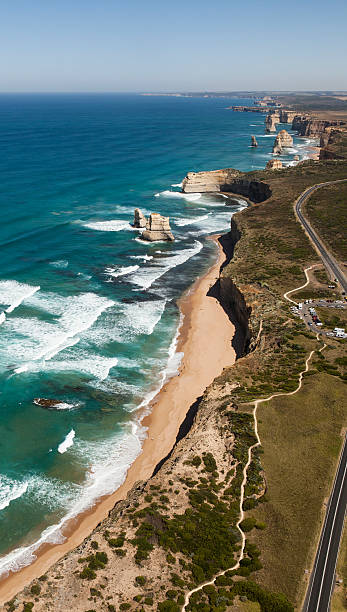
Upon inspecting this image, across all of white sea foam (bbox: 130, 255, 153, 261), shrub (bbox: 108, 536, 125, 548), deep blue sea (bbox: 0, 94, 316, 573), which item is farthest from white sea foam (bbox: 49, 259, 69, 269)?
shrub (bbox: 108, 536, 125, 548)

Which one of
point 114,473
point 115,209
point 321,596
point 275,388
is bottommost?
point 114,473

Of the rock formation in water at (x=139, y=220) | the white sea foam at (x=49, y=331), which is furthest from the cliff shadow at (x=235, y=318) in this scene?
the rock formation in water at (x=139, y=220)

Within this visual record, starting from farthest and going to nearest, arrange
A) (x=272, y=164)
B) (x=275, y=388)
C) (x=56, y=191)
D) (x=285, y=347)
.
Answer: (x=272, y=164) → (x=56, y=191) → (x=285, y=347) → (x=275, y=388)

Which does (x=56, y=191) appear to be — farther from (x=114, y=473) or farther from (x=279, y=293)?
(x=114, y=473)

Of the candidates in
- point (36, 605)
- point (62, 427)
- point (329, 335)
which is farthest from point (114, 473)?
point (329, 335)

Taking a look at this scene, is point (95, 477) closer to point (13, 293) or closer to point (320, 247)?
point (13, 293)

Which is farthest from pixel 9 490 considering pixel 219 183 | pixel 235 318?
pixel 219 183

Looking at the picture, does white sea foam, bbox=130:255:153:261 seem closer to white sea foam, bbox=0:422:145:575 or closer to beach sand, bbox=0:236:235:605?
beach sand, bbox=0:236:235:605

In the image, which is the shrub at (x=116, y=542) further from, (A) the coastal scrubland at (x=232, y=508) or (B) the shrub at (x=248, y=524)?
(B) the shrub at (x=248, y=524)

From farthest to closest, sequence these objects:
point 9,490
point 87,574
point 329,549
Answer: point 9,490
point 329,549
point 87,574
